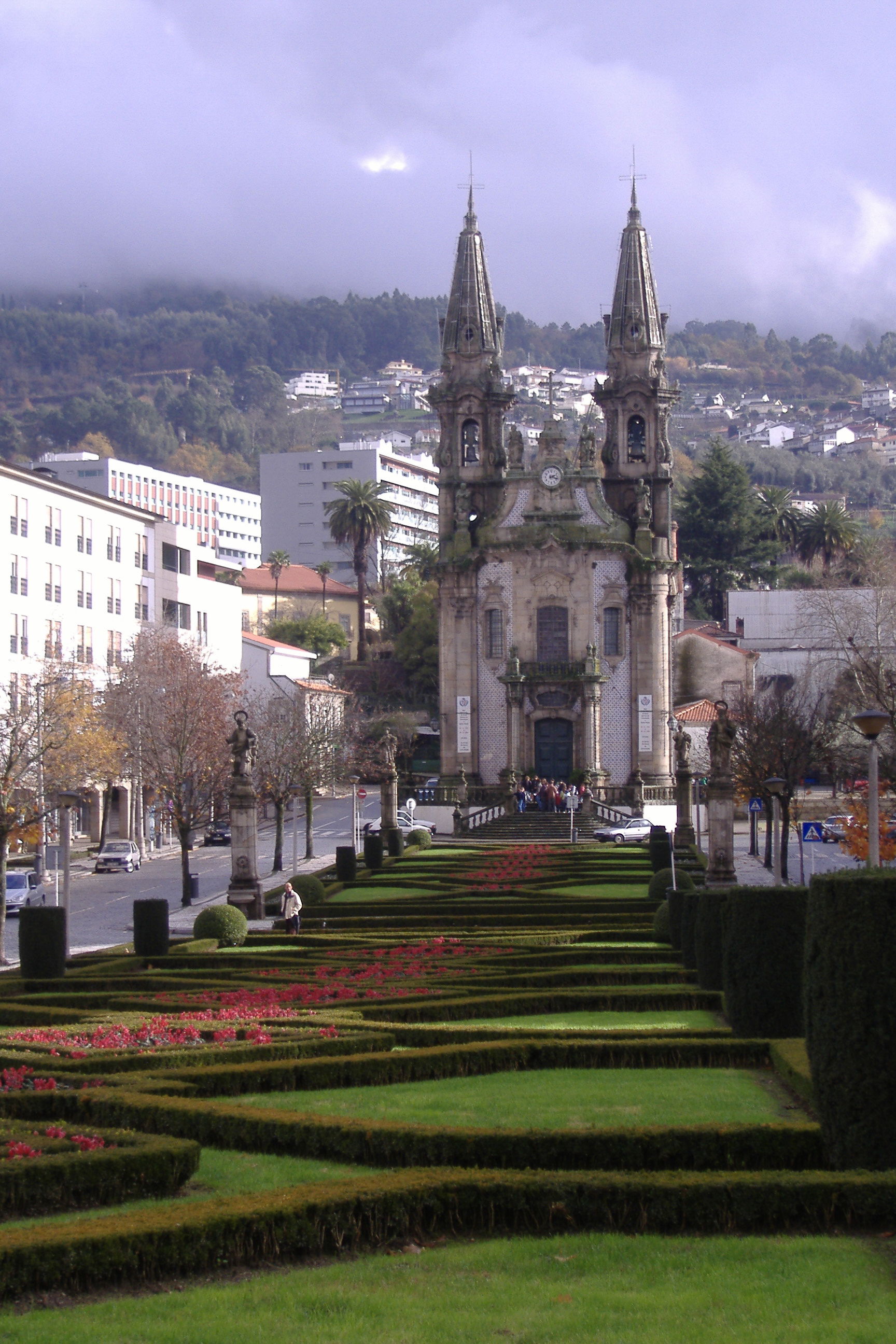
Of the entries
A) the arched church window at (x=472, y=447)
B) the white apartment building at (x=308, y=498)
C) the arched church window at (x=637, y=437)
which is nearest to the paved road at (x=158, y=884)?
the arched church window at (x=472, y=447)

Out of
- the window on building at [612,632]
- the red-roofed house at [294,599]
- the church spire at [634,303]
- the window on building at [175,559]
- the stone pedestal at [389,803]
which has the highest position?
the church spire at [634,303]

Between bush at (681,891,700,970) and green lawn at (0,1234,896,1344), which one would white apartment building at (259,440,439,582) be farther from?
green lawn at (0,1234,896,1344)

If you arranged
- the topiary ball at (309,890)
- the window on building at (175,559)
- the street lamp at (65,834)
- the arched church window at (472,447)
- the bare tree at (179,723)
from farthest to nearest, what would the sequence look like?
the window on building at (175,559) → the arched church window at (472,447) → the bare tree at (179,723) → the topiary ball at (309,890) → the street lamp at (65,834)

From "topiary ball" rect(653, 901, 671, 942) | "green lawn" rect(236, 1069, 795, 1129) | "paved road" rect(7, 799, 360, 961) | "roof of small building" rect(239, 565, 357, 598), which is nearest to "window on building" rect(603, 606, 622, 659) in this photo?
"paved road" rect(7, 799, 360, 961)

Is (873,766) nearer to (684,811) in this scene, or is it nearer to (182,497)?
(684,811)

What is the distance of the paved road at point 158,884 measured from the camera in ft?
141

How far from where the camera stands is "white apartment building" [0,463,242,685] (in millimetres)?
69562

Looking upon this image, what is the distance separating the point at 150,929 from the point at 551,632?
4804 cm

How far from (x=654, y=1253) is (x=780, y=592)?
90364 millimetres

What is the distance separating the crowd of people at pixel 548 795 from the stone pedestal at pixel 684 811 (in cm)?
1175

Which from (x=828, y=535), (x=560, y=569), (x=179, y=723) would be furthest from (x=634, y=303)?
(x=828, y=535)

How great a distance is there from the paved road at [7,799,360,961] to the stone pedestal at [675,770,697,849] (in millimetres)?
13763

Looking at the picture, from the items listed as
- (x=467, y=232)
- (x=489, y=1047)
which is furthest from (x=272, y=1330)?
(x=467, y=232)

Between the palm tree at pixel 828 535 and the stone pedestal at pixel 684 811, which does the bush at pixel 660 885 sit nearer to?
the stone pedestal at pixel 684 811
